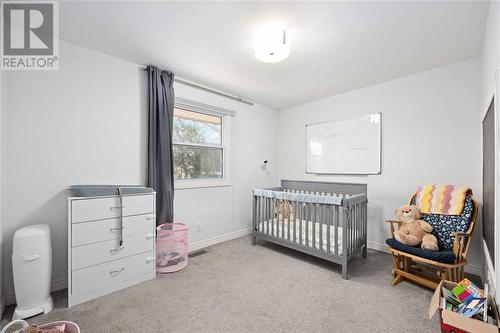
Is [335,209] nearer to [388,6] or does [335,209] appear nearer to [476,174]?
[476,174]

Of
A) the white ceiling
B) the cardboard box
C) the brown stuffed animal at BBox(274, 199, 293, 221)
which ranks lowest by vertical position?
the cardboard box

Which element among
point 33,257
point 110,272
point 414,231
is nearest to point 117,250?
point 110,272

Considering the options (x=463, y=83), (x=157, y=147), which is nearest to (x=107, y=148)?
(x=157, y=147)

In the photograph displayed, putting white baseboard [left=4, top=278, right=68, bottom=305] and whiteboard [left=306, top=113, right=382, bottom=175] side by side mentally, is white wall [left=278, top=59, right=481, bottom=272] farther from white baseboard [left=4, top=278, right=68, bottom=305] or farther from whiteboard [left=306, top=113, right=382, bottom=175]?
white baseboard [left=4, top=278, right=68, bottom=305]

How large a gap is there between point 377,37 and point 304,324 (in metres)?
2.40

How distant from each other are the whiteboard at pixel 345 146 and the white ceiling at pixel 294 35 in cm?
65

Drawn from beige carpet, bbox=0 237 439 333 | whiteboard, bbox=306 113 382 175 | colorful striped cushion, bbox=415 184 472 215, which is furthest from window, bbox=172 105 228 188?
colorful striped cushion, bbox=415 184 472 215

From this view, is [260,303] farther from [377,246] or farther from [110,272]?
[377,246]

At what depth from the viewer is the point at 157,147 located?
2.51m

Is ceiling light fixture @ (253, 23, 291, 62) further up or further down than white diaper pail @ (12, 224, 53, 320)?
further up

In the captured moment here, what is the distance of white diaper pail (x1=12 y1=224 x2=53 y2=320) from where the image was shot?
1.56 meters

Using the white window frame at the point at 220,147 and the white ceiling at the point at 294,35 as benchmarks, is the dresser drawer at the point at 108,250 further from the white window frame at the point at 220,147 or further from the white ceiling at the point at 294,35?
the white ceiling at the point at 294,35

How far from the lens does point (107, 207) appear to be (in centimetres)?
191

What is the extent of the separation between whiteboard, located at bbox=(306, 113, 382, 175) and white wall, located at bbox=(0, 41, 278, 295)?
213 centimetres
